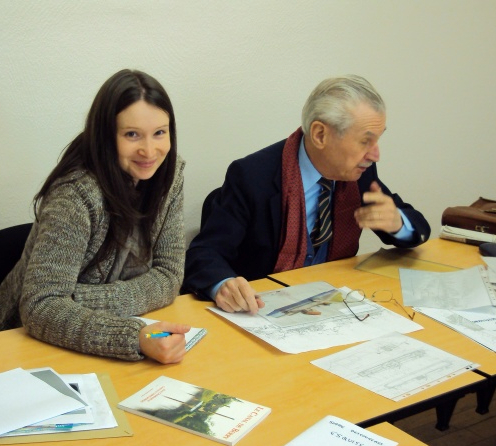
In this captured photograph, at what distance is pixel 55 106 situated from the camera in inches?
98.7

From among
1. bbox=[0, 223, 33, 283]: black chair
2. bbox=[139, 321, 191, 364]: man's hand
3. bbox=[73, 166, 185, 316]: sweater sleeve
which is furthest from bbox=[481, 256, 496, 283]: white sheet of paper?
bbox=[0, 223, 33, 283]: black chair

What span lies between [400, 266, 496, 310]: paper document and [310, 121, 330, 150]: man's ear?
52cm

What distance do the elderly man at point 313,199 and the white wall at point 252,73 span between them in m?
0.60

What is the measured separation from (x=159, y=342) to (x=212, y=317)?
1.18 ft

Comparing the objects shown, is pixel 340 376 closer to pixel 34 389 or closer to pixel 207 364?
pixel 207 364

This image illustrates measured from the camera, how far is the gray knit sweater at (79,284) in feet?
5.08

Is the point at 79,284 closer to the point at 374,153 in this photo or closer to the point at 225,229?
the point at 225,229

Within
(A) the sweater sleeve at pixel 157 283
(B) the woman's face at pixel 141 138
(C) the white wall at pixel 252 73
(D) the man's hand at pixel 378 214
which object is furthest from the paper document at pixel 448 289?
(C) the white wall at pixel 252 73

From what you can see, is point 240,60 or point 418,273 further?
point 240,60

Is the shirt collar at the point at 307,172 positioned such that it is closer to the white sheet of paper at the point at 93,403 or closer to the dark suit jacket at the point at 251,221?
the dark suit jacket at the point at 251,221

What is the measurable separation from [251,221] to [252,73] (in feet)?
2.96

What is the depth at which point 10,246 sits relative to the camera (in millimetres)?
2088

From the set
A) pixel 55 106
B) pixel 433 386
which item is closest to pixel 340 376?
pixel 433 386

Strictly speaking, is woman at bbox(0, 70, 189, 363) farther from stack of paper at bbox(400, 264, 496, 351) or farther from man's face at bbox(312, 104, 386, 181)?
stack of paper at bbox(400, 264, 496, 351)
